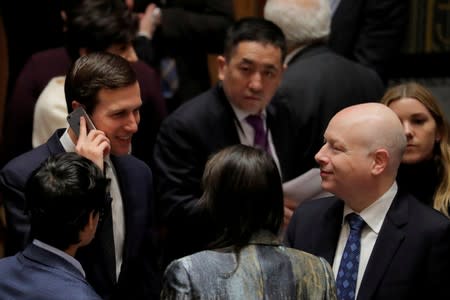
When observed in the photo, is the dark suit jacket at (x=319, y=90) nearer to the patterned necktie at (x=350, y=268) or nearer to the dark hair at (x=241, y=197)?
the patterned necktie at (x=350, y=268)

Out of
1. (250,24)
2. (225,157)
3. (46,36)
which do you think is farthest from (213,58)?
(225,157)

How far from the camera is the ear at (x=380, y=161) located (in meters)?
3.73

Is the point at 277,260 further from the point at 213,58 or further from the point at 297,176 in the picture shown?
the point at 213,58

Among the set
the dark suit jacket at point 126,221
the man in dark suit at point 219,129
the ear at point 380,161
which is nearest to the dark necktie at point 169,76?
the man in dark suit at point 219,129

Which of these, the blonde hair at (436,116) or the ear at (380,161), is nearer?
the ear at (380,161)

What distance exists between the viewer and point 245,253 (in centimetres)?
319

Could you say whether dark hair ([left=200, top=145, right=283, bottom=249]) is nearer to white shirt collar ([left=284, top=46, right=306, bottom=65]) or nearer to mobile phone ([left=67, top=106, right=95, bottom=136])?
mobile phone ([left=67, top=106, right=95, bottom=136])

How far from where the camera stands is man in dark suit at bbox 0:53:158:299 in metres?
3.68

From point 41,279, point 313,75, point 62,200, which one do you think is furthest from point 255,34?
point 41,279

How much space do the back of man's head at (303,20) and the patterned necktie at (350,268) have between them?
5.20 ft

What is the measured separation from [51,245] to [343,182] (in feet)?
3.81

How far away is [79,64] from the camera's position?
377 centimetres

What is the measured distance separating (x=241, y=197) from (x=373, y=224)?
73 centimetres

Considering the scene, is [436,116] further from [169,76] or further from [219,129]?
[169,76]
